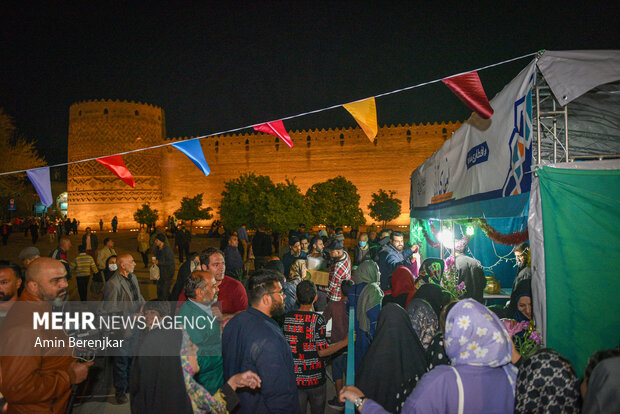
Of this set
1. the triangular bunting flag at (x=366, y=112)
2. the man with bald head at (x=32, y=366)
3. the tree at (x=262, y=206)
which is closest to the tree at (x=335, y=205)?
the tree at (x=262, y=206)

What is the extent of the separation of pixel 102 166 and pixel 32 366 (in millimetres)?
34776

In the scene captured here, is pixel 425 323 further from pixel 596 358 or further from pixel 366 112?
pixel 366 112

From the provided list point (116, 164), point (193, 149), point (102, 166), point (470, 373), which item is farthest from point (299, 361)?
point (102, 166)

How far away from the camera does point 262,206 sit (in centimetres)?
2030

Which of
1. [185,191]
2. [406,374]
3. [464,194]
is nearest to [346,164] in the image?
[185,191]

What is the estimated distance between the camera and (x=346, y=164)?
34719 millimetres

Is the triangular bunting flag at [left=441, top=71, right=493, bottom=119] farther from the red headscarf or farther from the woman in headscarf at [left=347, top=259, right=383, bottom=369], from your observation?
the woman in headscarf at [left=347, top=259, right=383, bottom=369]

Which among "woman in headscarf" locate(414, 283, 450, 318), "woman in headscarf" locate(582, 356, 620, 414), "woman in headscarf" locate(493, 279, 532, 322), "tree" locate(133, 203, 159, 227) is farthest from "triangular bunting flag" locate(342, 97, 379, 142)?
"tree" locate(133, 203, 159, 227)

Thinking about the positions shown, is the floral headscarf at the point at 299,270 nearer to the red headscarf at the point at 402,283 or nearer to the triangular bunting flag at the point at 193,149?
the red headscarf at the point at 402,283

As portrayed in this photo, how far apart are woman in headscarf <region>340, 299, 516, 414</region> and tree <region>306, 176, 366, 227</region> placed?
2334 cm

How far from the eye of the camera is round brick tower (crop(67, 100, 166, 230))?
105 feet

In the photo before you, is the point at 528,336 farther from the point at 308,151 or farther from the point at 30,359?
the point at 308,151

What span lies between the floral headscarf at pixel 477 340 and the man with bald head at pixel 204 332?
4.93 feet

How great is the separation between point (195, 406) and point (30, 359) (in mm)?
839
